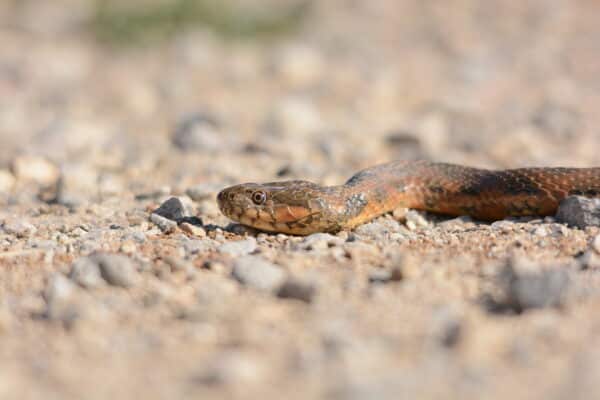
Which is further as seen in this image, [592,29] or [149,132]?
[592,29]

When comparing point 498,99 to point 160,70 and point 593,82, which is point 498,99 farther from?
point 160,70

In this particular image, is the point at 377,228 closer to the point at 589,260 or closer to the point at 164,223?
the point at 164,223

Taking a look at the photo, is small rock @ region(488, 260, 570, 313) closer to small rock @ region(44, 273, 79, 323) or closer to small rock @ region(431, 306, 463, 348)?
small rock @ region(431, 306, 463, 348)

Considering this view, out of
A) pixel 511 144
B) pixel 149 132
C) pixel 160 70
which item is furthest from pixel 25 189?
pixel 160 70

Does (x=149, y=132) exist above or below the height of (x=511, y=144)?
above

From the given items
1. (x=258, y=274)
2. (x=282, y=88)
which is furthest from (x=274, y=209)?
(x=282, y=88)

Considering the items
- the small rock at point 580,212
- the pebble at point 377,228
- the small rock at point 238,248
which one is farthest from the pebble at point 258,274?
the small rock at point 580,212

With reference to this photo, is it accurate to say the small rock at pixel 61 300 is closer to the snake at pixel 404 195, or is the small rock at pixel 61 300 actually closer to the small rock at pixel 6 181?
the snake at pixel 404 195

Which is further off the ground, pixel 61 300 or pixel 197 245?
pixel 197 245
